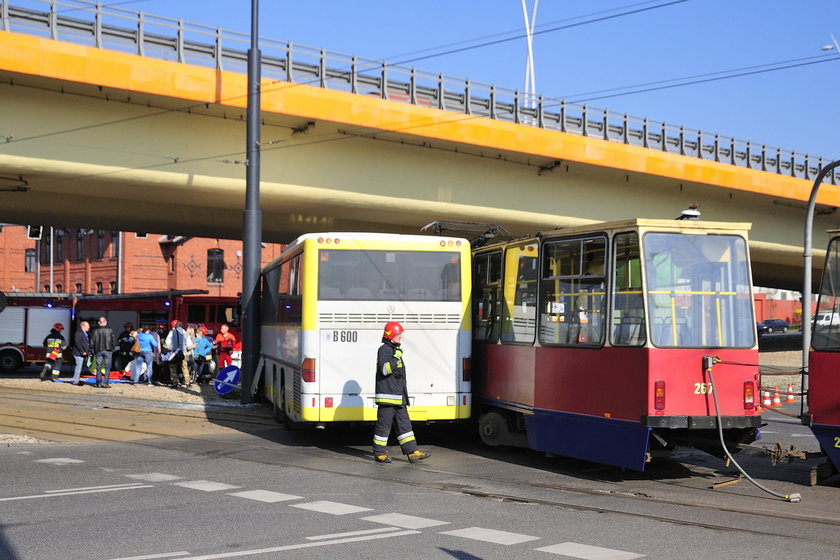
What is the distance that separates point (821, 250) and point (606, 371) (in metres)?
28.4

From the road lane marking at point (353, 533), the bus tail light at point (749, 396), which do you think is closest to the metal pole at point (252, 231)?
the bus tail light at point (749, 396)

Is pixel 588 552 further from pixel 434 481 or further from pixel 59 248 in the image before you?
pixel 59 248

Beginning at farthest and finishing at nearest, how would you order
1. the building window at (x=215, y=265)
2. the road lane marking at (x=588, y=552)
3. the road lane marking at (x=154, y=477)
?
1. the building window at (x=215, y=265)
2. the road lane marking at (x=154, y=477)
3. the road lane marking at (x=588, y=552)

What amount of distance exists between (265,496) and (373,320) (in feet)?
15.2

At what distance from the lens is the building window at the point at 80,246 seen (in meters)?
68.4

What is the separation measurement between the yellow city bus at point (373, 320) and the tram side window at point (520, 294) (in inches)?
38.2

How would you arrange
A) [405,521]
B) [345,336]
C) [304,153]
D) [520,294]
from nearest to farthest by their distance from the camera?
1. [405,521]
2. [520,294]
3. [345,336]
4. [304,153]

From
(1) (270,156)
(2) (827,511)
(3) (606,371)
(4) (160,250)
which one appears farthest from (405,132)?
(4) (160,250)

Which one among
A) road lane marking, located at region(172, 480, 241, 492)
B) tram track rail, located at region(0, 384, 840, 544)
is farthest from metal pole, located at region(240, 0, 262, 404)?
road lane marking, located at region(172, 480, 241, 492)

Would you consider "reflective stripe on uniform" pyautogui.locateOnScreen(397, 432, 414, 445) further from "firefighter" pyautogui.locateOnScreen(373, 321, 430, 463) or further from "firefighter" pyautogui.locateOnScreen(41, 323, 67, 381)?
"firefighter" pyautogui.locateOnScreen(41, 323, 67, 381)

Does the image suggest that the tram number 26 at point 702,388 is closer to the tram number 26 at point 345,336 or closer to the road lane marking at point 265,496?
the road lane marking at point 265,496

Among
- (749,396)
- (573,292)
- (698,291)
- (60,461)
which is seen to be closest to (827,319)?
(749,396)

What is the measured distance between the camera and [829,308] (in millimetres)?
11156

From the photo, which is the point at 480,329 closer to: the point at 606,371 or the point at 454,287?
the point at 454,287
